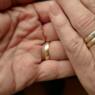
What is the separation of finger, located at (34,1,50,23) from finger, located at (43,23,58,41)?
0.09 ft

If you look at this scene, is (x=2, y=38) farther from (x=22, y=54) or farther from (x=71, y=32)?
(x=71, y=32)

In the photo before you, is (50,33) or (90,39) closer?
(90,39)

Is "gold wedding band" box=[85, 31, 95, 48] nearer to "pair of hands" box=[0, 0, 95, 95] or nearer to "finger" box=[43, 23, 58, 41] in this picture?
"pair of hands" box=[0, 0, 95, 95]

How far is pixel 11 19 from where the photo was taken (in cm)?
82

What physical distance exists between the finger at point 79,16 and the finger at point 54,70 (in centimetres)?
13

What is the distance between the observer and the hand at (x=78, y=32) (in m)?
0.73

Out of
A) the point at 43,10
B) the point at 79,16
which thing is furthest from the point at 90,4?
the point at 43,10

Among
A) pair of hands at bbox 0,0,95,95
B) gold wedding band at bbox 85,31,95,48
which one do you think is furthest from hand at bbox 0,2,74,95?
gold wedding band at bbox 85,31,95,48

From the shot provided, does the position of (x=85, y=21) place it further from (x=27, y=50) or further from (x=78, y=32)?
(x=27, y=50)

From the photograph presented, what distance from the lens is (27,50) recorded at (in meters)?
0.81

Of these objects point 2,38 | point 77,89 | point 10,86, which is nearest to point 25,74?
point 10,86

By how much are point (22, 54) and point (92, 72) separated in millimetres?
254

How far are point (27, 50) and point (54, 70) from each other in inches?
4.8

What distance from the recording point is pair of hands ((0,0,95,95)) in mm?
745
